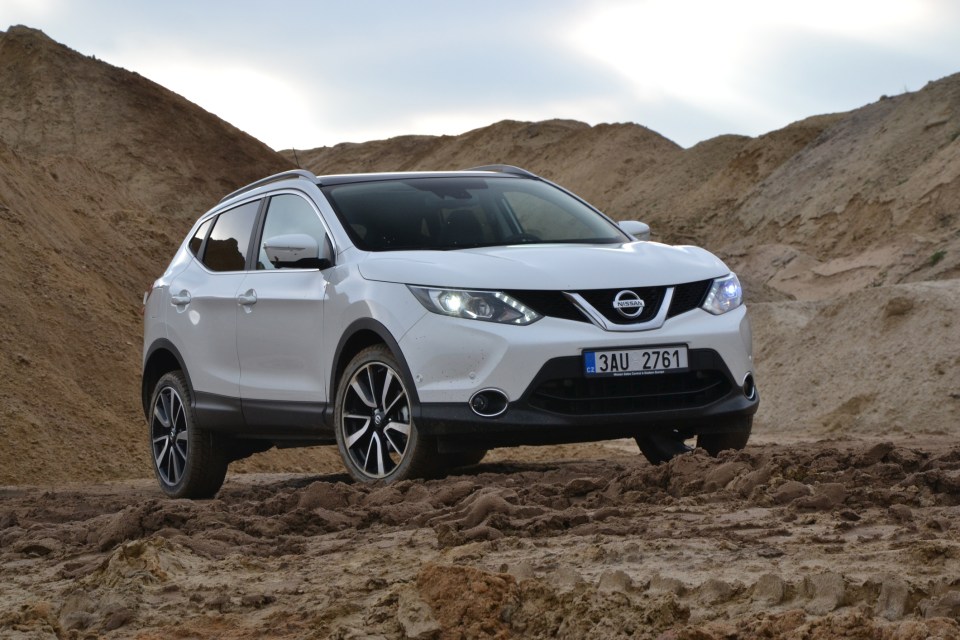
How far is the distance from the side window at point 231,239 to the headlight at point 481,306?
2197mm

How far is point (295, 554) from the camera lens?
20.2 feet

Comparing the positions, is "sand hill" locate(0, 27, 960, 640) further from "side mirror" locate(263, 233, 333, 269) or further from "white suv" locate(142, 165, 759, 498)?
"side mirror" locate(263, 233, 333, 269)

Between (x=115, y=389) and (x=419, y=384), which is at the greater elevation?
(x=419, y=384)

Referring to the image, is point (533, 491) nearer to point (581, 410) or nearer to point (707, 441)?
point (581, 410)

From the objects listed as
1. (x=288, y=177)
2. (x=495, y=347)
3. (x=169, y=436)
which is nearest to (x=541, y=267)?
(x=495, y=347)

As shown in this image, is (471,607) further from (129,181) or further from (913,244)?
(129,181)

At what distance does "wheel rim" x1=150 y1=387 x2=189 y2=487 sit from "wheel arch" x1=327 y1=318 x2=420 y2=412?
1884 millimetres

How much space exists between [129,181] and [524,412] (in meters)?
36.0

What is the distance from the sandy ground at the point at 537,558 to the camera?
4461 mm

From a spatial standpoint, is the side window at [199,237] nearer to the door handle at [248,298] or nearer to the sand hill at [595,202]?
the door handle at [248,298]

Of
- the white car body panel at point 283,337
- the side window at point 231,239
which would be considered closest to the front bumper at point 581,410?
the white car body panel at point 283,337

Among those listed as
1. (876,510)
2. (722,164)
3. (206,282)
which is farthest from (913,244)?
(876,510)

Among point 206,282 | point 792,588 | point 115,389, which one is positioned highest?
point 206,282

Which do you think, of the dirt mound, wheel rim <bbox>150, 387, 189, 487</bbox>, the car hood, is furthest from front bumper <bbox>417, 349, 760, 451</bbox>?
the dirt mound
